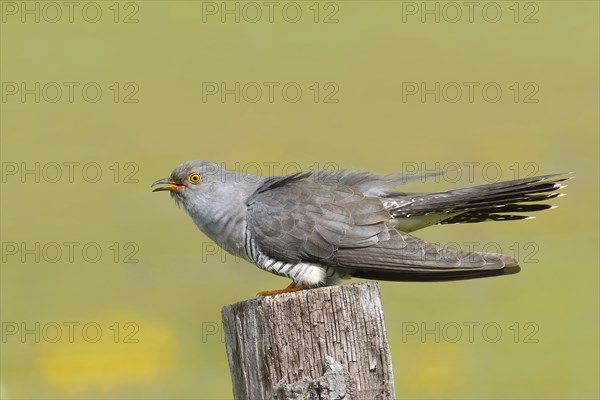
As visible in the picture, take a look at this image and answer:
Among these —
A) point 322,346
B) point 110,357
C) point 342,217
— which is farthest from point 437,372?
point 322,346

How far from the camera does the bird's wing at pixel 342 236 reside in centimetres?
438

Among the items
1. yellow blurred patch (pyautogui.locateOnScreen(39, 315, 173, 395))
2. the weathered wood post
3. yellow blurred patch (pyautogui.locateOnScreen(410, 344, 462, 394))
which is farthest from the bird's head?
yellow blurred patch (pyautogui.locateOnScreen(410, 344, 462, 394))

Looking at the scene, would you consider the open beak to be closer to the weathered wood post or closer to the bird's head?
the bird's head

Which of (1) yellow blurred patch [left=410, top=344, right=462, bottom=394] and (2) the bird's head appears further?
(1) yellow blurred patch [left=410, top=344, right=462, bottom=394]

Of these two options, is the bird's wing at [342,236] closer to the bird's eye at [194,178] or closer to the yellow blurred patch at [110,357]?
the bird's eye at [194,178]

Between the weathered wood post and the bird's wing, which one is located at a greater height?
the bird's wing

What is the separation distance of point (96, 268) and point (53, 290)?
544mm

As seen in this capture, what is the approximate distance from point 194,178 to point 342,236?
1.08 m

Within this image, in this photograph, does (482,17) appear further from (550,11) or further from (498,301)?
(498,301)

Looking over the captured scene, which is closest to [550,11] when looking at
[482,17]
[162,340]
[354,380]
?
[482,17]

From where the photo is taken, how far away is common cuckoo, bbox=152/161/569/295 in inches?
175

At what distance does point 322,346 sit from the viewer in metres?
3.50

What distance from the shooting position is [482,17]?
49.2 ft

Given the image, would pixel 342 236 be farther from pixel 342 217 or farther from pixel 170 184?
pixel 170 184
